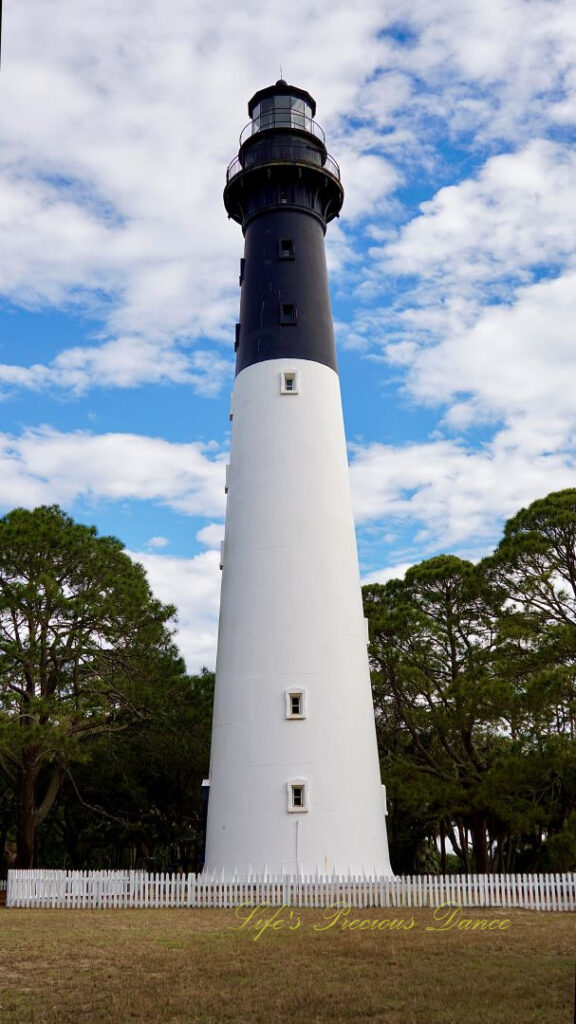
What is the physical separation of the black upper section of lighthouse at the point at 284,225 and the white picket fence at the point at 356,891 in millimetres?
12150

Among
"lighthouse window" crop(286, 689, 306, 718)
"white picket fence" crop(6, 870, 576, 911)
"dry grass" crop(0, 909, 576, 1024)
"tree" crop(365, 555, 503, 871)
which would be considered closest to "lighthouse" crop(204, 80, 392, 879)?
"lighthouse window" crop(286, 689, 306, 718)

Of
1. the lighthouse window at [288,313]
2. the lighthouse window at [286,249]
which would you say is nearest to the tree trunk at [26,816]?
the lighthouse window at [288,313]

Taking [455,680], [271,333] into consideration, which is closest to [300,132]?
[271,333]

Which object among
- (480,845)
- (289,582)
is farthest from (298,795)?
(480,845)

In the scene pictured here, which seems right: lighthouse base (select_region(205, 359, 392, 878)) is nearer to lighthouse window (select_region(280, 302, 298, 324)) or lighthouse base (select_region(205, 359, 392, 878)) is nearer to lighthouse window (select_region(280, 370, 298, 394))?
Result: lighthouse window (select_region(280, 370, 298, 394))

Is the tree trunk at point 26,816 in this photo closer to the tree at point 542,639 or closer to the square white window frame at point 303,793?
the square white window frame at point 303,793

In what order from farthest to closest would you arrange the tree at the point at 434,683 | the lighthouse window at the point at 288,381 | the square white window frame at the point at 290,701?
the tree at the point at 434,683
the lighthouse window at the point at 288,381
the square white window frame at the point at 290,701

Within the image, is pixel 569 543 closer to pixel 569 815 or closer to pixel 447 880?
pixel 569 815

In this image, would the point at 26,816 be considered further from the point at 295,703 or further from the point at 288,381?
the point at 288,381

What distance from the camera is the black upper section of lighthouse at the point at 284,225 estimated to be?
22.2 meters

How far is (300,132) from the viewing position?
24.0 metres

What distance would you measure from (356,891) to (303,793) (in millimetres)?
2335

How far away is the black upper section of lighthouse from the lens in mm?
22234

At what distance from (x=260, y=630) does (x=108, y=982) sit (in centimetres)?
1068
